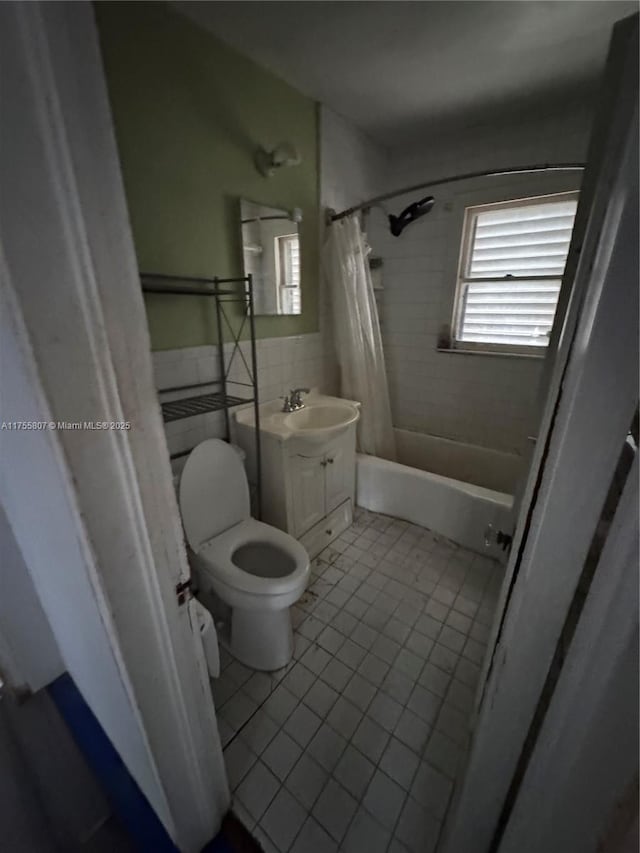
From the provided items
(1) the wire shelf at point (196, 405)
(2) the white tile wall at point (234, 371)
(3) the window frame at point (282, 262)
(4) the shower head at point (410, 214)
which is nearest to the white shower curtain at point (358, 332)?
(2) the white tile wall at point (234, 371)

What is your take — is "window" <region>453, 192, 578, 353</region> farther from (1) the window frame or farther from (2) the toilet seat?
(2) the toilet seat

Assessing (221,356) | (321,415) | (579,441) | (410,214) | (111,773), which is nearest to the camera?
Result: (579,441)

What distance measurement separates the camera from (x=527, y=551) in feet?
1.62

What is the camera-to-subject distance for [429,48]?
3.77 feet

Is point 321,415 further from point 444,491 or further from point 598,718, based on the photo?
point 598,718

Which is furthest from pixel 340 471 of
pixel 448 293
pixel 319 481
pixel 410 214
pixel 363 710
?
pixel 410 214

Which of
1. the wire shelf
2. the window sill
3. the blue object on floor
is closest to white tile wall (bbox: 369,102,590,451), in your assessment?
the window sill

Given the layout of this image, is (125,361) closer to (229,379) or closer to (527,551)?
(527,551)

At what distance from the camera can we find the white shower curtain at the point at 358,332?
6.59ft

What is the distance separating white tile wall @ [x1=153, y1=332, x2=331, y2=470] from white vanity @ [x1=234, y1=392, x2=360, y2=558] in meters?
0.12

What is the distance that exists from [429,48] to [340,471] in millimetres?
1827

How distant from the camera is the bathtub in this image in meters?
1.86

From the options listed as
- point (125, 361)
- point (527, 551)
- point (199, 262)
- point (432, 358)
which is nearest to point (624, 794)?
point (527, 551)

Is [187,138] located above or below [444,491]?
above
